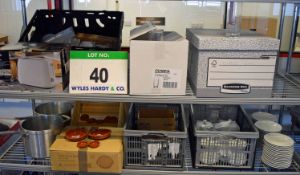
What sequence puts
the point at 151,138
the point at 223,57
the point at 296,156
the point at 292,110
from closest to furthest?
the point at 223,57
the point at 151,138
the point at 296,156
the point at 292,110

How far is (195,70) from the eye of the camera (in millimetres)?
1311

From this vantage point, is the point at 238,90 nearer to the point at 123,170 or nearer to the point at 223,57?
the point at 223,57

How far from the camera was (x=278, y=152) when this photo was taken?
1412mm

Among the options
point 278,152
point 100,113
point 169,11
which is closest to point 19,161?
point 100,113

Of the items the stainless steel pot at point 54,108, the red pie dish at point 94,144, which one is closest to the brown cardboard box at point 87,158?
the red pie dish at point 94,144

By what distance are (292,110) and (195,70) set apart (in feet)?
3.60

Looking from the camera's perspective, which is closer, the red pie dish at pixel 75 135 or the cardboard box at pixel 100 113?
the red pie dish at pixel 75 135

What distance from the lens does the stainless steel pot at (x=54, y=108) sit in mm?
1796

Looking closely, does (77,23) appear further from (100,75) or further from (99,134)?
(99,134)

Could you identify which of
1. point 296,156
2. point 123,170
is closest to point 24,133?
point 123,170

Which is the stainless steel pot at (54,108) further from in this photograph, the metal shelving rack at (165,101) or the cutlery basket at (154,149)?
the cutlery basket at (154,149)

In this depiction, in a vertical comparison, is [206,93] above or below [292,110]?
above

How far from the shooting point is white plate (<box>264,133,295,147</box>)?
1.42 m

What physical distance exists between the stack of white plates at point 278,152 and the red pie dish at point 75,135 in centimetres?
89
